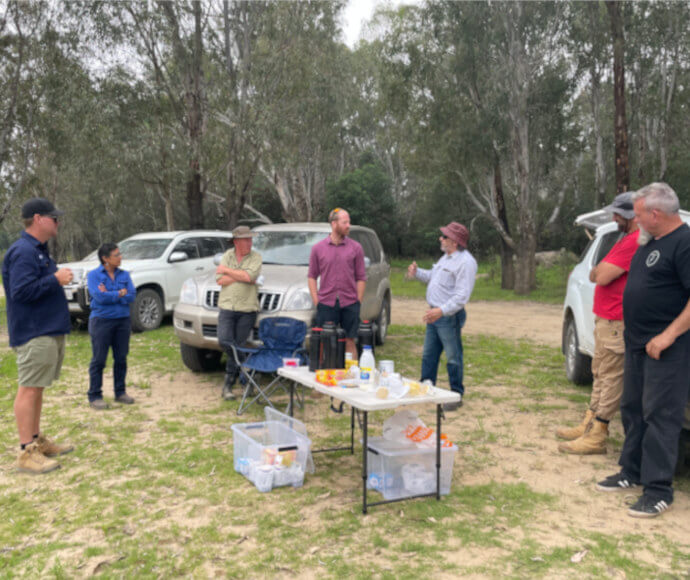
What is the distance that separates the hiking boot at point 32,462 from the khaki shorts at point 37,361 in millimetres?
497

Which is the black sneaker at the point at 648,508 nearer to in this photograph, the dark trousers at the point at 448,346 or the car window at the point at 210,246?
the dark trousers at the point at 448,346

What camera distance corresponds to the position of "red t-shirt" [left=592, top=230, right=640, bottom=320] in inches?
181

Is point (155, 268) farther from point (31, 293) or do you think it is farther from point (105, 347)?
point (31, 293)

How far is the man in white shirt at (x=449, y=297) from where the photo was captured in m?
5.98

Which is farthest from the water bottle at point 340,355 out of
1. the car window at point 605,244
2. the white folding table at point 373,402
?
the car window at point 605,244

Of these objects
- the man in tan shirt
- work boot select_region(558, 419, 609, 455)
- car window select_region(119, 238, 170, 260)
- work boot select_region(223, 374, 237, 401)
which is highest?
car window select_region(119, 238, 170, 260)

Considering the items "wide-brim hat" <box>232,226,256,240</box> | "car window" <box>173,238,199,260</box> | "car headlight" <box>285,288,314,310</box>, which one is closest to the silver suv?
"car headlight" <box>285,288,314,310</box>

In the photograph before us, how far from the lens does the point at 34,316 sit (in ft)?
15.1

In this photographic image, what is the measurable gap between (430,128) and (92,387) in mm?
16131

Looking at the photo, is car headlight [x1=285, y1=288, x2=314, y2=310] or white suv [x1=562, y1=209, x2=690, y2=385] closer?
white suv [x1=562, y1=209, x2=690, y2=385]

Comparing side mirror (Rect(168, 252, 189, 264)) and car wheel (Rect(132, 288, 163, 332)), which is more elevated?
side mirror (Rect(168, 252, 189, 264))

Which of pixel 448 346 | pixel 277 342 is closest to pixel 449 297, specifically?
pixel 448 346

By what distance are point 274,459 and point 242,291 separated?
8.36 feet

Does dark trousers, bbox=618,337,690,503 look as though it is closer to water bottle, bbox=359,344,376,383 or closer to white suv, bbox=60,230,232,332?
water bottle, bbox=359,344,376,383
